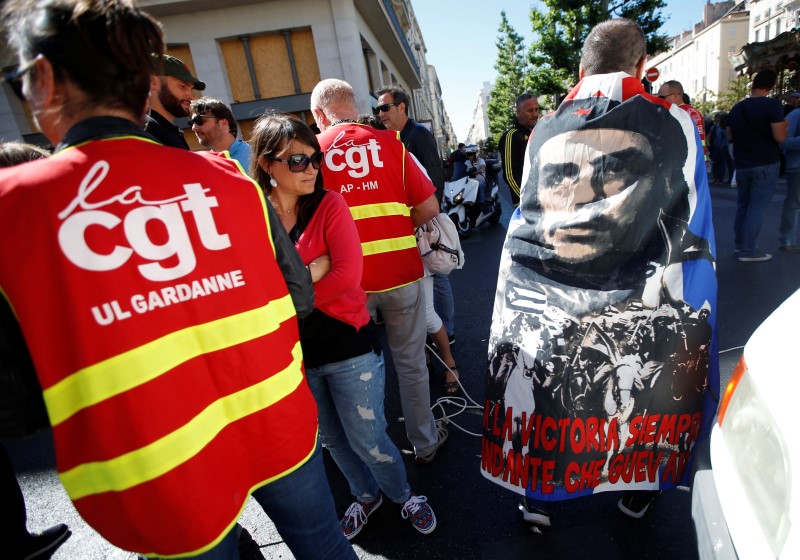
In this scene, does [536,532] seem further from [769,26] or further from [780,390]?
[769,26]

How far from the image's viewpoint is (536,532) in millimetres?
1975

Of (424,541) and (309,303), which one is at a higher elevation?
(309,303)

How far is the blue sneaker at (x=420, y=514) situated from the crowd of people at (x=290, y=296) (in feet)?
0.04

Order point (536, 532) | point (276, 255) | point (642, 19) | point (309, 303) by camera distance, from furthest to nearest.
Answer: point (642, 19) < point (536, 532) < point (309, 303) < point (276, 255)

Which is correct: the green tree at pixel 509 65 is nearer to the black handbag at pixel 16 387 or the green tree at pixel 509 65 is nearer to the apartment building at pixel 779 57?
the apartment building at pixel 779 57

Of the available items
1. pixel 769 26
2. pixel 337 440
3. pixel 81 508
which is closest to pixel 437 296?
pixel 337 440

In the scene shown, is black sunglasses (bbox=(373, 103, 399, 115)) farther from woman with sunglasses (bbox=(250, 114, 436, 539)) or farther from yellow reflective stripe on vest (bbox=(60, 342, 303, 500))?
yellow reflective stripe on vest (bbox=(60, 342, 303, 500))

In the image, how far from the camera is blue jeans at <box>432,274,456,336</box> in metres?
3.66

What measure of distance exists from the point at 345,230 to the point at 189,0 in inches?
557

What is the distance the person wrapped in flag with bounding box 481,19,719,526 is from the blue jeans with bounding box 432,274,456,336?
1.82 metres

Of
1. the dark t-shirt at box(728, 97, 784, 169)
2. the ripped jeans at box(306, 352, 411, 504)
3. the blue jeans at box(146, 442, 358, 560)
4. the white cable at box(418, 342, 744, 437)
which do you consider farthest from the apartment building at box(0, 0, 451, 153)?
the blue jeans at box(146, 442, 358, 560)

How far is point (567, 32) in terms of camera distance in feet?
53.4

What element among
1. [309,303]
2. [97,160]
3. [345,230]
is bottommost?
[309,303]

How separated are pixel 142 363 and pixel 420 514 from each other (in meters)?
1.67
